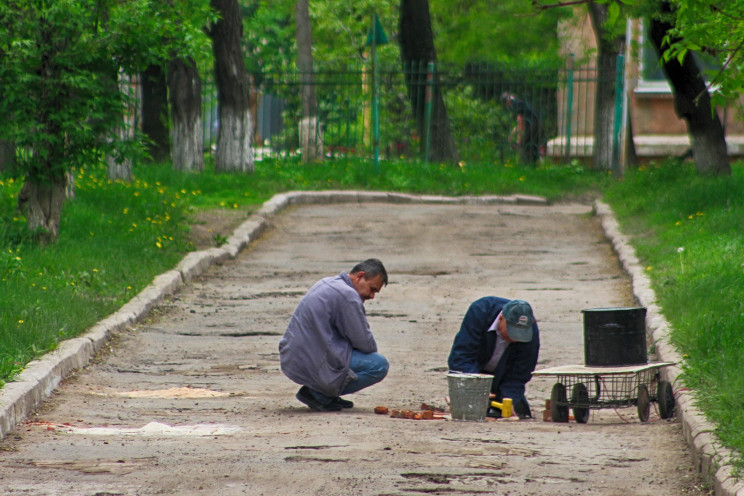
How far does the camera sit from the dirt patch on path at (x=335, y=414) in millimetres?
5770

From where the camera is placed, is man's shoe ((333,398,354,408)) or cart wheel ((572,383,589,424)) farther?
man's shoe ((333,398,354,408))

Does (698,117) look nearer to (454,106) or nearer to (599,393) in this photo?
(454,106)

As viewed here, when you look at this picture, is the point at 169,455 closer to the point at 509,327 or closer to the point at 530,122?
the point at 509,327

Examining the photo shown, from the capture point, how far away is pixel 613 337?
7.89 m

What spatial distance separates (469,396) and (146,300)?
16.4 ft

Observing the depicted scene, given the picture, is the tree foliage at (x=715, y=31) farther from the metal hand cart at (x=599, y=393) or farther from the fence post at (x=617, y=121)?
the fence post at (x=617, y=121)

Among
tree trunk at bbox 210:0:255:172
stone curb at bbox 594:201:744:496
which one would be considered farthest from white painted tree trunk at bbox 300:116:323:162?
stone curb at bbox 594:201:744:496

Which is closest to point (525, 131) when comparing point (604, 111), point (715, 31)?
point (604, 111)

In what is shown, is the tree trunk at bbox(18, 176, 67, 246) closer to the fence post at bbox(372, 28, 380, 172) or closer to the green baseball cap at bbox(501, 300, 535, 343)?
the green baseball cap at bbox(501, 300, 535, 343)

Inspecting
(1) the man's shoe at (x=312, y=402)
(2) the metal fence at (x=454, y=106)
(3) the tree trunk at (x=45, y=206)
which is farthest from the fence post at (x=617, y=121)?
(1) the man's shoe at (x=312, y=402)

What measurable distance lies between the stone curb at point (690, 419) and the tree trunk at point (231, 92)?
10.2 meters

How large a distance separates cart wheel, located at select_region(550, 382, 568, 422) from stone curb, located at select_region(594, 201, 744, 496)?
0.73 metres

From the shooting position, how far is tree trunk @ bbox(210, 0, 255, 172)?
70.2ft

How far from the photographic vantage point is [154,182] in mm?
19672
